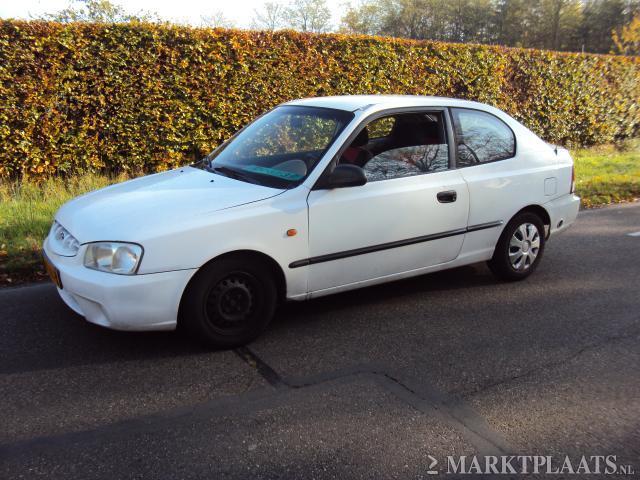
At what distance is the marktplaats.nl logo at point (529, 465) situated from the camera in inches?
106

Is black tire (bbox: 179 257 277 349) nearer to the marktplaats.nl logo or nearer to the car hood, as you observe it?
the car hood

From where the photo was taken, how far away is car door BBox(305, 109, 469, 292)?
4.05 meters

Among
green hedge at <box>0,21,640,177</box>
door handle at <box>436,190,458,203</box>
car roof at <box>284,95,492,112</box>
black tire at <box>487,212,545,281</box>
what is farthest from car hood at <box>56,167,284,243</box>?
green hedge at <box>0,21,640,177</box>

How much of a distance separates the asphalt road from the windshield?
1135 millimetres

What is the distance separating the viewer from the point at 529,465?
2732mm

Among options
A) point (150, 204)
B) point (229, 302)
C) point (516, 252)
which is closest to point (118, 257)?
point (150, 204)

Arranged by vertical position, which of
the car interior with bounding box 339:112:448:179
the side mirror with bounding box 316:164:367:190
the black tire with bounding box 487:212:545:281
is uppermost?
the car interior with bounding box 339:112:448:179

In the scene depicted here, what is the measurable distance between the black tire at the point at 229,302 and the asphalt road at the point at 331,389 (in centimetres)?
14

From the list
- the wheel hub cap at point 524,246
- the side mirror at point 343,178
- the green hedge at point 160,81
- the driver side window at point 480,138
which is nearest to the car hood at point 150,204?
the side mirror at point 343,178

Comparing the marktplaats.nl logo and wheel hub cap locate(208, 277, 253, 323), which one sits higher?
wheel hub cap locate(208, 277, 253, 323)

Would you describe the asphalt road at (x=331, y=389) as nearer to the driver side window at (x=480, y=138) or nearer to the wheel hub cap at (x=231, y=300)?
the wheel hub cap at (x=231, y=300)

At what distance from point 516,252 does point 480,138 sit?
3.61ft

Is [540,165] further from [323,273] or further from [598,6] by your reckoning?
[598,6]

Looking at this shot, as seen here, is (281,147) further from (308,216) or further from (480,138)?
(480,138)
